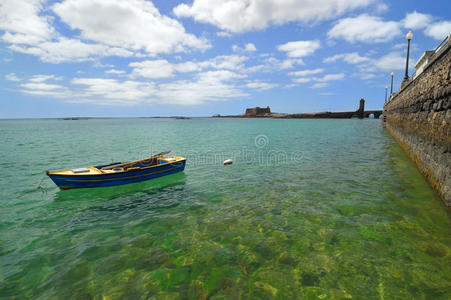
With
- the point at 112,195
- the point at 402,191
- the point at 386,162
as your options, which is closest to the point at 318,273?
the point at 402,191

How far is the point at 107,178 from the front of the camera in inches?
441

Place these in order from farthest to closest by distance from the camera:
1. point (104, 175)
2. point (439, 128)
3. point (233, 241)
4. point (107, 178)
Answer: point (107, 178)
point (104, 175)
point (439, 128)
point (233, 241)

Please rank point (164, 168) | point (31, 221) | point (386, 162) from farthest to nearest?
point (386, 162)
point (164, 168)
point (31, 221)

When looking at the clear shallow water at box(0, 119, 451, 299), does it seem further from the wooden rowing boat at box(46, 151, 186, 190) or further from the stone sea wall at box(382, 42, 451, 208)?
the stone sea wall at box(382, 42, 451, 208)

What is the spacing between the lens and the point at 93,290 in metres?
4.47

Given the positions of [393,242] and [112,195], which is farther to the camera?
[112,195]

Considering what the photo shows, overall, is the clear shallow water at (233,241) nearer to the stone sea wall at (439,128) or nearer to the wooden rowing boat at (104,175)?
the wooden rowing boat at (104,175)

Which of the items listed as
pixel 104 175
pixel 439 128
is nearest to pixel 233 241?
pixel 104 175

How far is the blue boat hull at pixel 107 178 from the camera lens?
34.7 feet

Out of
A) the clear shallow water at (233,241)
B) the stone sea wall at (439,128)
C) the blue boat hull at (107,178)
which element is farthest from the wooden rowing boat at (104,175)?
the stone sea wall at (439,128)

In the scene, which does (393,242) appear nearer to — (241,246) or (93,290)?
(241,246)

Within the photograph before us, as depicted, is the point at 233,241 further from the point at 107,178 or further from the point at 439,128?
the point at 439,128

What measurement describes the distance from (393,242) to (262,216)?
359 centimetres

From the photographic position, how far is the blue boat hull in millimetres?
10586
